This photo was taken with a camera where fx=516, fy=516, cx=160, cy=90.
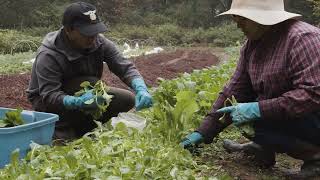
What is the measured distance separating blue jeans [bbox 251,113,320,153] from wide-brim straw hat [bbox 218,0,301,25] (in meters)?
0.62

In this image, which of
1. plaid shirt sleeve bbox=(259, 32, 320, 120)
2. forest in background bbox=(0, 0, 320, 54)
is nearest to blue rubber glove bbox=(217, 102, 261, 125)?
plaid shirt sleeve bbox=(259, 32, 320, 120)

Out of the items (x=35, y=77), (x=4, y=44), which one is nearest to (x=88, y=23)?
(x=35, y=77)

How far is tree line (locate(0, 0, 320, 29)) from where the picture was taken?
26.5 metres

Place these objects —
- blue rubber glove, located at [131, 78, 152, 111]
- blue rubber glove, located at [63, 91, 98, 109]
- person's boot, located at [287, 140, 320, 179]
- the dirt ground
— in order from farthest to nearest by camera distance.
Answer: blue rubber glove, located at [131, 78, 152, 111], blue rubber glove, located at [63, 91, 98, 109], the dirt ground, person's boot, located at [287, 140, 320, 179]

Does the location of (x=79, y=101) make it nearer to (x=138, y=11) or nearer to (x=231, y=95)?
(x=231, y=95)

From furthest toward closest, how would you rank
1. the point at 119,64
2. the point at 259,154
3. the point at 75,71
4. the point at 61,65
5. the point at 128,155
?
the point at 119,64
the point at 75,71
the point at 61,65
the point at 259,154
the point at 128,155

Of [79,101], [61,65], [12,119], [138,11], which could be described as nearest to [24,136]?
Result: [12,119]

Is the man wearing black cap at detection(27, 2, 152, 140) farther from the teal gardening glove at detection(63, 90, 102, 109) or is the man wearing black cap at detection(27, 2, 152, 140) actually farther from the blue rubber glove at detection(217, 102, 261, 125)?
the blue rubber glove at detection(217, 102, 261, 125)

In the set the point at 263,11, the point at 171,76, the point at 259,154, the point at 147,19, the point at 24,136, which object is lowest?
the point at 147,19

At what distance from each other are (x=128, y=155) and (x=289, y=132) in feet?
3.35

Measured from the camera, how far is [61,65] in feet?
13.1

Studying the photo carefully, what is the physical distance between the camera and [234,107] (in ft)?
10.3

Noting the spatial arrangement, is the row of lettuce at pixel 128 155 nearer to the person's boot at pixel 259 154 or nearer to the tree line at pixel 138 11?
the person's boot at pixel 259 154

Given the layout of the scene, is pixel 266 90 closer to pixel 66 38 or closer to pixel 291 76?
pixel 291 76
